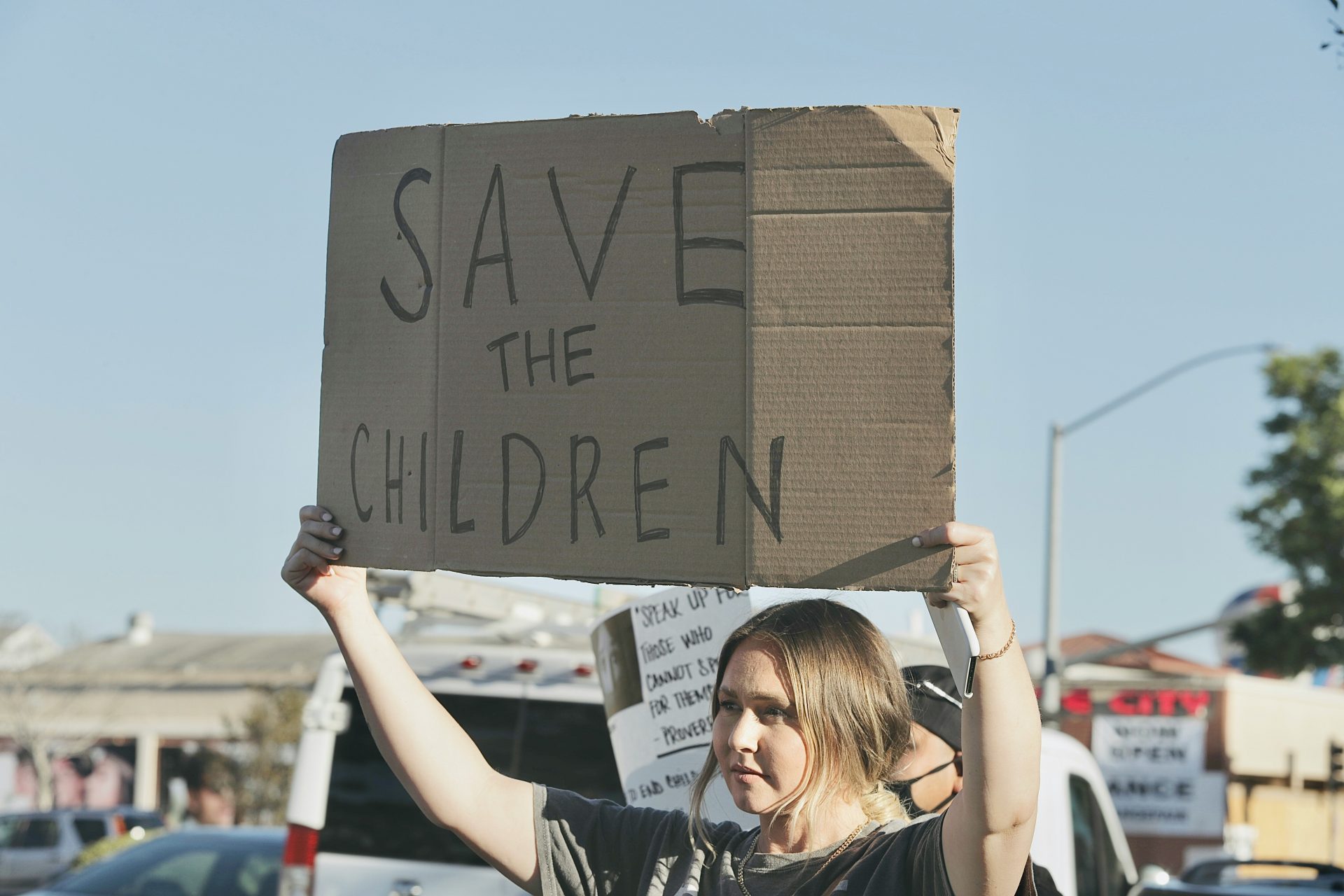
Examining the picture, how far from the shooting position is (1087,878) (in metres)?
5.82

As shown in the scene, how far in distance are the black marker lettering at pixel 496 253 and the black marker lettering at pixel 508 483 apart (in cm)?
25

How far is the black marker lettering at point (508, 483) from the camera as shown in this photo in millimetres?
2523

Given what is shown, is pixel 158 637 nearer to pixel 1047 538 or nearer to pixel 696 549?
pixel 1047 538

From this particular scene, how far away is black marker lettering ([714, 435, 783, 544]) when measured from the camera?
2330 mm

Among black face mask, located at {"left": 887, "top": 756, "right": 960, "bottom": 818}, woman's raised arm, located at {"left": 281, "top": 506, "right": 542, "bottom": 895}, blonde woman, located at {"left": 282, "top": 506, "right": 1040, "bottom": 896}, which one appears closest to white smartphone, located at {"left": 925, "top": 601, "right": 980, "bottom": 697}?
blonde woman, located at {"left": 282, "top": 506, "right": 1040, "bottom": 896}

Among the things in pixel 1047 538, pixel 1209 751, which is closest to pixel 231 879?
pixel 1047 538

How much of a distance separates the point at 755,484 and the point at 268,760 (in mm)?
33440

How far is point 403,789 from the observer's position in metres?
6.26

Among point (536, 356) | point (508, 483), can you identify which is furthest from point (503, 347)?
point (508, 483)

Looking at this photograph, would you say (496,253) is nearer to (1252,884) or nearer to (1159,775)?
(1252,884)

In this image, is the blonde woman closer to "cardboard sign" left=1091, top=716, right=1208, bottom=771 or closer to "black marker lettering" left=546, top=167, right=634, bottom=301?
"black marker lettering" left=546, top=167, right=634, bottom=301

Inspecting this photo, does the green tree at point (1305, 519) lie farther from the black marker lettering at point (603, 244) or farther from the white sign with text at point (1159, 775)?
the black marker lettering at point (603, 244)

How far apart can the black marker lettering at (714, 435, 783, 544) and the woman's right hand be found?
708 mm

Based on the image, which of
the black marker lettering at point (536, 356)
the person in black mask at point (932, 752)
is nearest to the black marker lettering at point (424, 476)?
the black marker lettering at point (536, 356)
